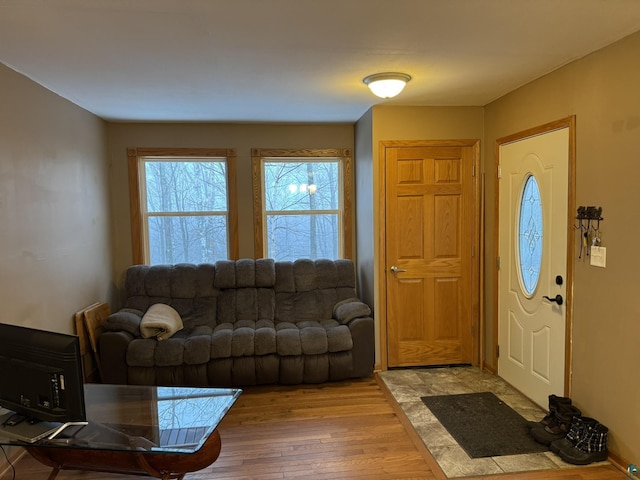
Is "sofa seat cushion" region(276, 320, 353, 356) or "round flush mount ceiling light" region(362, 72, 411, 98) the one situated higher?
"round flush mount ceiling light" region(362, 72, 411, 98)

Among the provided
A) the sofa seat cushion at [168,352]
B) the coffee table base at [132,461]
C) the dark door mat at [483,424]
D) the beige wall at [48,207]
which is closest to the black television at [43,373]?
the coffee table base at [132,461]

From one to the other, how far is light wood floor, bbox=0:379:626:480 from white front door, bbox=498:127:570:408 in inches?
32.6

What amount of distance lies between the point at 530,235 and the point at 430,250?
35.5 inches

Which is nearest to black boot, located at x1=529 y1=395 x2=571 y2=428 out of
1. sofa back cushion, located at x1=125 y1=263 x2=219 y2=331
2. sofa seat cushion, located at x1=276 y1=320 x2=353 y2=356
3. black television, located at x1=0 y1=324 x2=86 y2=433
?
sofa seat cushion, located at x1=276 y1=320 x2=353 y2=356

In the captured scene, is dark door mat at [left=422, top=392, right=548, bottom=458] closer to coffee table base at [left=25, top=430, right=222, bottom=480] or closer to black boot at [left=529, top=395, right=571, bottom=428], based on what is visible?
black boot at [left=529, top=395, right=571, bottom=428]

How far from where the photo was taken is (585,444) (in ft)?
7.98

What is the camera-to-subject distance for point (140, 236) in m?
4.30

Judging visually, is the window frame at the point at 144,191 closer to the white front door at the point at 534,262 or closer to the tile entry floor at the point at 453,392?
the tile entry floor at the point at 453,392

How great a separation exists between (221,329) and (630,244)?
122 inches

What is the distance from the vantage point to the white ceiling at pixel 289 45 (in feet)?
6.27

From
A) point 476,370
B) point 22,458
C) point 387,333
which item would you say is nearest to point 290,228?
point 387,333

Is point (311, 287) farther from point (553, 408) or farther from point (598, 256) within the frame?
point (598, 256)

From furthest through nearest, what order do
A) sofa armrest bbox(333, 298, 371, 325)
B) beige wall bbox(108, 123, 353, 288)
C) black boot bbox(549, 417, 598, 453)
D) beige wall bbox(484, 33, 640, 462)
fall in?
beige wall bbox(108, 123, 353, 288) → sofa armrest bbox(333, 298, 371, 325) → black boot bbox(549, 417, 598, 453) → beige wall bbox(484, 33, 640, 462)

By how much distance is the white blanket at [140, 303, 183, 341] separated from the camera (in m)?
3.47
